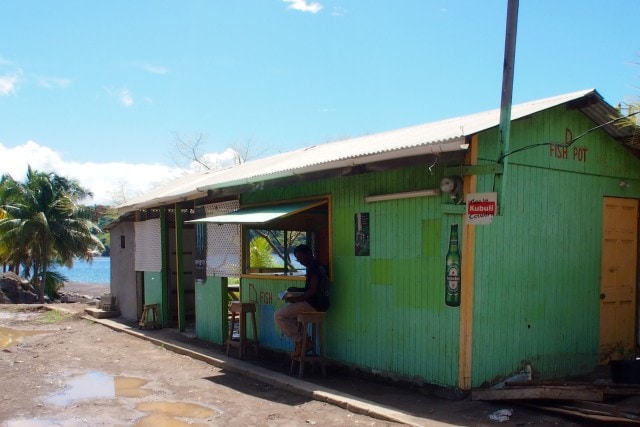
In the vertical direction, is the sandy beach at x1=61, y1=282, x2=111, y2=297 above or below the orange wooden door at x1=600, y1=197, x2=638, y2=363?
below

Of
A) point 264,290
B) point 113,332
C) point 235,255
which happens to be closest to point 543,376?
point 264,290

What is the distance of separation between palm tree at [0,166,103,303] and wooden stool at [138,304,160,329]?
16269 millimetres

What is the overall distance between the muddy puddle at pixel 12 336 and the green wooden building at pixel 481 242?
6.00 metres

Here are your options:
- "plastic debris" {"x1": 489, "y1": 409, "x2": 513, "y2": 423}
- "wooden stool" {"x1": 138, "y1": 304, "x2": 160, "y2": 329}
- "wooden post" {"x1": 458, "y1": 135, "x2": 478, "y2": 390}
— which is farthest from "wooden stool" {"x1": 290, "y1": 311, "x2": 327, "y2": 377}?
"wooden stool" {"x1": 138, "y1": 304, "x2": 160, "y2": 329}

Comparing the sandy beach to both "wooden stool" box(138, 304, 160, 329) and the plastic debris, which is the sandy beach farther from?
the plastic debris

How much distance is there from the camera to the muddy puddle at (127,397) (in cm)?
618

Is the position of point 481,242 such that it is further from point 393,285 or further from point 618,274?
point 618,274

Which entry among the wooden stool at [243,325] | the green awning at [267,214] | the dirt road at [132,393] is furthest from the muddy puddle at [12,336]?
the green awning at [267,214]

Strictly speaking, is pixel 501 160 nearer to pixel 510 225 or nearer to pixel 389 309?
pixel 510 225

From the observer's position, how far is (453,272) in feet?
21.1

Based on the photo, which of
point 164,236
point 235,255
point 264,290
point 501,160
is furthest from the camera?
point 164,236

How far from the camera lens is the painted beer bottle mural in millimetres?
6398

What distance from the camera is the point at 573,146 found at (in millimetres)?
7574

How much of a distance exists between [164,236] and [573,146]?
28.5 ft
